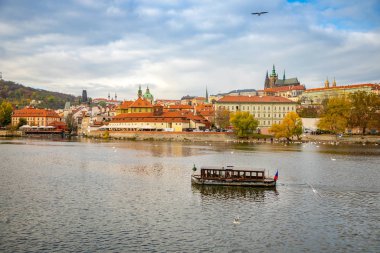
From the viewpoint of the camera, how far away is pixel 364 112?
118 m

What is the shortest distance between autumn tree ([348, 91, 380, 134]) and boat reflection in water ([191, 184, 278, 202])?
9166 cm

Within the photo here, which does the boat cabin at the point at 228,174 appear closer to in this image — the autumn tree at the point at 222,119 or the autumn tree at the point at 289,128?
the autumn tree at the point at 289,128

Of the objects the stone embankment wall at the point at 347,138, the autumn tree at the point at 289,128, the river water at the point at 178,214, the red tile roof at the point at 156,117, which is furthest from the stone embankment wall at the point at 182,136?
the river water at the point at 178,214

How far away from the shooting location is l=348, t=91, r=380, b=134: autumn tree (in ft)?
385

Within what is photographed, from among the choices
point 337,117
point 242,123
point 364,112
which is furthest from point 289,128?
point 364,112

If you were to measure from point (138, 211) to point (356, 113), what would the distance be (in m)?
105

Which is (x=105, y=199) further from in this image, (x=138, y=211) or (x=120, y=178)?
(x=120, y=178)

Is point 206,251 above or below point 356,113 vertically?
below

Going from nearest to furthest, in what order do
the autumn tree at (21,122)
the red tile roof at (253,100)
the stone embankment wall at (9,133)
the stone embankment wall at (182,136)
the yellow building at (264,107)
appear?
1. the stone embankment wall at (182,136)
2. the yellow building at (264,107)
3. the red tile roof at (253,100)
4. the stone embankment wall at (9,133)
5. the autumn tree at (21,122)

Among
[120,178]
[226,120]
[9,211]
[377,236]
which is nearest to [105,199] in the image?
[9,211]

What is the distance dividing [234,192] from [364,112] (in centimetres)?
9519

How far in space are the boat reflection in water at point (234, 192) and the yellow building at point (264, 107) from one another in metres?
115

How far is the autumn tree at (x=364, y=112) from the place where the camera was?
117375 millimetres

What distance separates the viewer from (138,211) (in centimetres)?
2756
